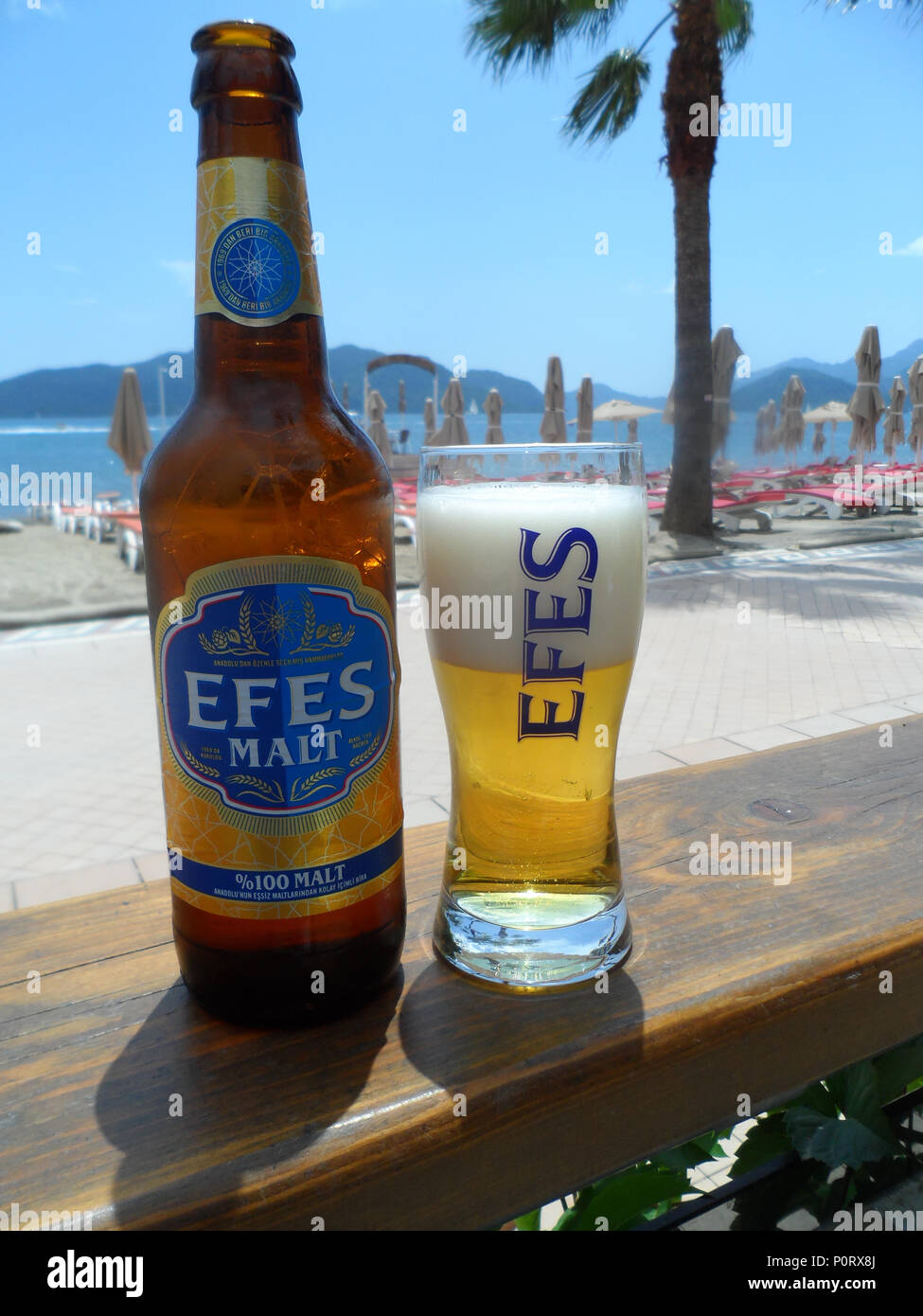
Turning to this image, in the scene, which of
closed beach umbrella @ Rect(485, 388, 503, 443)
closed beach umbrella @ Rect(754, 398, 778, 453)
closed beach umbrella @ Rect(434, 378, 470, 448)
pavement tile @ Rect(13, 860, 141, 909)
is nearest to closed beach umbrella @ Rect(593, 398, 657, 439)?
closed beach umbrella @ Rect(754, 398, 778, 453)

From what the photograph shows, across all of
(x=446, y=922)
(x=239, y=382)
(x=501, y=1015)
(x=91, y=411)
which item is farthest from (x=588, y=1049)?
(x=91, y=411)

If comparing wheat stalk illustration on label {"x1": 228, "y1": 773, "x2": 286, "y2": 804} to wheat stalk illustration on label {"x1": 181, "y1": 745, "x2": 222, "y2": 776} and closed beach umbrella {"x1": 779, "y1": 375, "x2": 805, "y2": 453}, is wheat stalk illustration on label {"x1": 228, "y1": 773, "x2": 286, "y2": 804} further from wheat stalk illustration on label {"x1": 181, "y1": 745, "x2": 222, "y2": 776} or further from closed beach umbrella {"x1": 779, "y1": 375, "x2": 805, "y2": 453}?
closed beach umbrella {"x1": 779, "y1": 375, "x2": 805, "y2": 453}

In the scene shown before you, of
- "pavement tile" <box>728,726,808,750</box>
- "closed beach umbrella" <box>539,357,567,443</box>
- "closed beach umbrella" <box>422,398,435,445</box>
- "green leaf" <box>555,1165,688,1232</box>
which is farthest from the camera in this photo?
"closed beach umbrella" <box>422,398,435,445</box>

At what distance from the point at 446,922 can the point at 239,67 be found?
989 mm

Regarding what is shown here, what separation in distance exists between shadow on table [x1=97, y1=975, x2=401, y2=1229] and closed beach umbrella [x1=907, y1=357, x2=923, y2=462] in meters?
22.2

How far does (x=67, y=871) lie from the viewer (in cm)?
356

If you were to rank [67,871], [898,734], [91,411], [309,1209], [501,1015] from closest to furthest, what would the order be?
[309,1209]
[501,1015]
[898,734]
[67,871]
[91,411]

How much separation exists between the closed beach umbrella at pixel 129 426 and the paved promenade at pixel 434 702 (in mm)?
3551

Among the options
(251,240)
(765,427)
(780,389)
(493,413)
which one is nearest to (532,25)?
(493,413)

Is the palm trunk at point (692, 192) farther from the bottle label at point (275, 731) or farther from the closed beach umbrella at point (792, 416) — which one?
the closed beach umbrella at point (792, 416)

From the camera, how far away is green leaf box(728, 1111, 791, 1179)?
167 centimetres

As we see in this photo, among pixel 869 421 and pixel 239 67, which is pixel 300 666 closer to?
pixel 239 67

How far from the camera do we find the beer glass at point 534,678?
3.38ft

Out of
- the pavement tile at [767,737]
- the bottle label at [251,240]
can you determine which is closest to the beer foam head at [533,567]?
the bottle label at [251,240]
